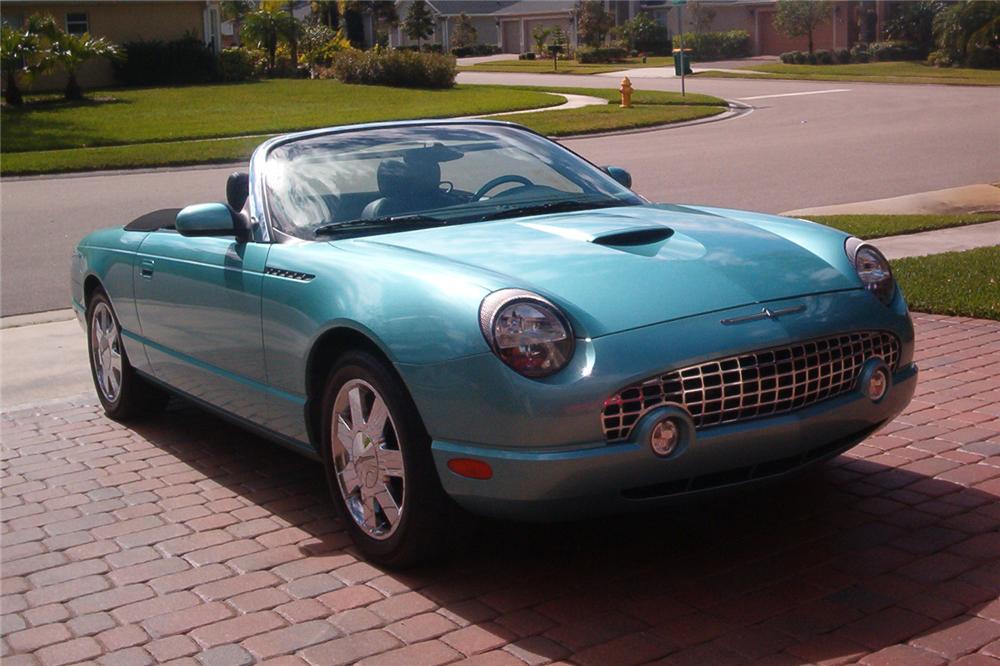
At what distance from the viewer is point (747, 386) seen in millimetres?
4039

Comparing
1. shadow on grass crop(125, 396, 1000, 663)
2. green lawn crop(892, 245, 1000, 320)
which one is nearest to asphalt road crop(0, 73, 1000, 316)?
green lawn crop(892, 245, 1000, 320)

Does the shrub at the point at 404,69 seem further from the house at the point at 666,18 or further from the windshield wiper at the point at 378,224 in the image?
the windshield wiper at the point at 378,224

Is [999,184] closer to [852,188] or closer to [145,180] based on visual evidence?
[852,188]

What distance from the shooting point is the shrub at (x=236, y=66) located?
Result: 144ft

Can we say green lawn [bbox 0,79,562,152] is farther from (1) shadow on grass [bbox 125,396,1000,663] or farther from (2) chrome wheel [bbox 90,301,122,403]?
(1) shadow on grass [bbox 125,396,1000,663]

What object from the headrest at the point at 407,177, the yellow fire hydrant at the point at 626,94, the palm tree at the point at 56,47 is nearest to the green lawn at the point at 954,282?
the headrest at the point at 407,177

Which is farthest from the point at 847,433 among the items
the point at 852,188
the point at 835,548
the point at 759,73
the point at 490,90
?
the point at 759,73

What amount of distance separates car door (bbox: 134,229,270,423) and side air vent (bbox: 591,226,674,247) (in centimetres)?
139

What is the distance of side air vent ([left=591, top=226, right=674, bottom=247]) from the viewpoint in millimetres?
4621

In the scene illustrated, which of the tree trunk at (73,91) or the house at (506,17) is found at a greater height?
the house at (506,17)

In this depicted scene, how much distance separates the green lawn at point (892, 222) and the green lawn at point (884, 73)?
31.2m

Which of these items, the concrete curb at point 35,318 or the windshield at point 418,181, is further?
the concrete curb at point 35,318

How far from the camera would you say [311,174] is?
5.48 metres

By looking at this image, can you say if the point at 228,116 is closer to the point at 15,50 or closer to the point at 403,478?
the point at 15,50
